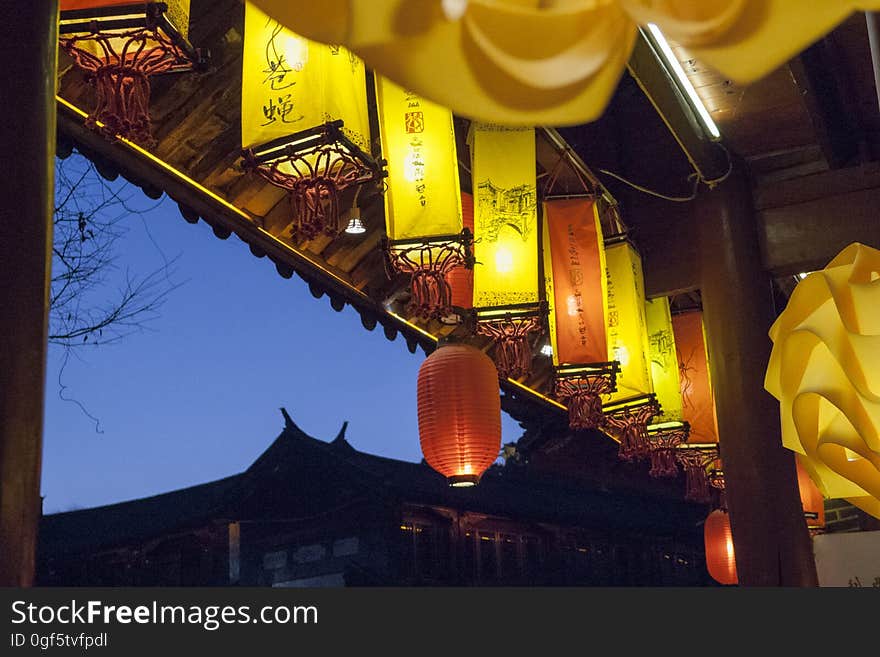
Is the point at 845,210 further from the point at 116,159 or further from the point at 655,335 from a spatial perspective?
the point at 116,159

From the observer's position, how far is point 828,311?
2.17m

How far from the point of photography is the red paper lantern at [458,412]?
674 cm

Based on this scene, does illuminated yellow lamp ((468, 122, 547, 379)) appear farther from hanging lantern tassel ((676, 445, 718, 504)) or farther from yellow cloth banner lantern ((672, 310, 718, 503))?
hanging lantern tassel ((676, 445, 718, 504))

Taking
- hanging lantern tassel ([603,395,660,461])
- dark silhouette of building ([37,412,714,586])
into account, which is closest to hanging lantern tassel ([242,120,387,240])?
hanging lantern tassel ([603,395,660,461])

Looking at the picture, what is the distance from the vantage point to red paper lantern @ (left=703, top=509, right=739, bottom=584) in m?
12.4

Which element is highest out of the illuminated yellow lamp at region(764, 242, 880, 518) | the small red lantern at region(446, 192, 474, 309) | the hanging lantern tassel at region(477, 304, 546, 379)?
the small red lantern at region(446, 192, 474, 309)

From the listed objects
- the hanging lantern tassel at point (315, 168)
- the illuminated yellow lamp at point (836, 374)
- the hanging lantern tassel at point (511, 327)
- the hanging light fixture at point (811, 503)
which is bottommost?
the illuminated yellow lamp at point (836, 374)

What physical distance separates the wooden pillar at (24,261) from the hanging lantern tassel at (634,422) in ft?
18.6

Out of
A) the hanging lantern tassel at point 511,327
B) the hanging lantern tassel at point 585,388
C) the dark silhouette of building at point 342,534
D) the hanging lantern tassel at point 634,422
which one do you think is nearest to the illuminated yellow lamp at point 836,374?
the hanging lantern tassel at point 511,327

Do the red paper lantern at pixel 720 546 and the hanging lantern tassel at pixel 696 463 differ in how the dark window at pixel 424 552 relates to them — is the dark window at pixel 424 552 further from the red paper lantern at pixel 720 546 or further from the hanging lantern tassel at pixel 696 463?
the hanging lantern tassel at pixel 696 463

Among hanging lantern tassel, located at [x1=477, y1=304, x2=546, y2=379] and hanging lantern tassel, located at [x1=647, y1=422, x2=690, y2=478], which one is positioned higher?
hanging lantern tassel, located at [x1=477, y1=304, x2=546, y2=379]

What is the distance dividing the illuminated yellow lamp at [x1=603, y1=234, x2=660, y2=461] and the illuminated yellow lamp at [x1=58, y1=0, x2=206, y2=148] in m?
4.46

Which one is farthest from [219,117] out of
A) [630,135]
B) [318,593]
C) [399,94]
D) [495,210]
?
[318,593]

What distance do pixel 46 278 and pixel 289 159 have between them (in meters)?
1.67
